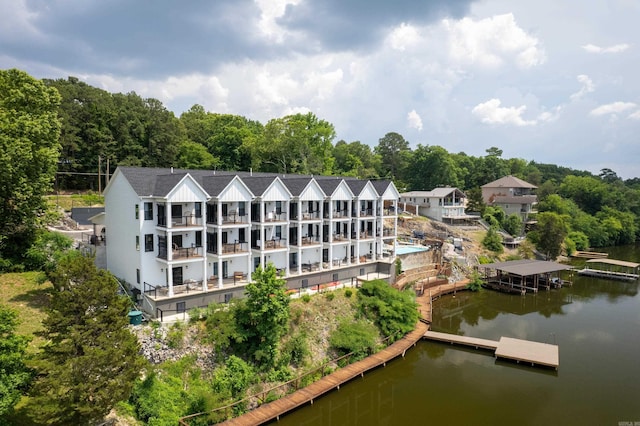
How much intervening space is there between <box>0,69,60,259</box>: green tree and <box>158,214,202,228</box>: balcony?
9624 mm

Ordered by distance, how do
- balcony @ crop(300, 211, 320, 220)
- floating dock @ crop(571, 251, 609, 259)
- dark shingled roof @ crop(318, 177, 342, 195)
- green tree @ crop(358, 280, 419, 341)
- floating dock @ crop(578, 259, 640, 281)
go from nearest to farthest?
green tree @ crop(358, 280, 419, 341), balcony @ crop(300, 211, 320, 220), dark shingled roof @ crop(318, 177, 342, 195), floating dock @ crop(578, 259, 640, 281), floating dock @ crop(571, 251, 609, 259)

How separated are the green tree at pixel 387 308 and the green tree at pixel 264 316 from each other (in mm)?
9071

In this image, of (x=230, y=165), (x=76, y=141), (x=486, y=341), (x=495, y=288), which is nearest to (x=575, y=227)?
(x=495, y=288)

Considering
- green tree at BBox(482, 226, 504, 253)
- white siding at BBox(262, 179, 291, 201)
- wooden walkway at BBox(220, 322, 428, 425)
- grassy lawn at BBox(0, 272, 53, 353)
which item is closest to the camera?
wooden walkway at BBox(220, 322, 428, 425)

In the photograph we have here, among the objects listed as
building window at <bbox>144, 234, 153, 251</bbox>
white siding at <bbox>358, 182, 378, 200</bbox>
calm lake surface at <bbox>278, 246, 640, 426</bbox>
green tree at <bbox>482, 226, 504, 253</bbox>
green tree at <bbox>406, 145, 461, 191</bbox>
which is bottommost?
calm lake surface at <bbox>278, 246, 640, 426</bbox>

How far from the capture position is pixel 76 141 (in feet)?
181

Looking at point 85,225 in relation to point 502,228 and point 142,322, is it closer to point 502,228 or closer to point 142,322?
point 142,322

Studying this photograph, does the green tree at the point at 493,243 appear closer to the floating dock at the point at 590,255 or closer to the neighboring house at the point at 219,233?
the floating dock at the point at 590,255

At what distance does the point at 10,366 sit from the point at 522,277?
47.2 m

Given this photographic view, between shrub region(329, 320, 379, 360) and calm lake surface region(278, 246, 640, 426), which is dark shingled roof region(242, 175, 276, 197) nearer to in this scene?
shrub region(329, 320, 379, 360)

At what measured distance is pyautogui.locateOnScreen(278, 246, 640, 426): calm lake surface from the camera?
21328 millimetres

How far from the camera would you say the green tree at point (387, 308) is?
29891mm

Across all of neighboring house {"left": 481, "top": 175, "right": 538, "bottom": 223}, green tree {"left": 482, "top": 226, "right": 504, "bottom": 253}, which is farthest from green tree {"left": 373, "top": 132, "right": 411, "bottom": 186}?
green tree {"left": 482, "top": 226, "right": 504, "bottom": 253}

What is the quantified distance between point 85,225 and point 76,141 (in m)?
19.4
